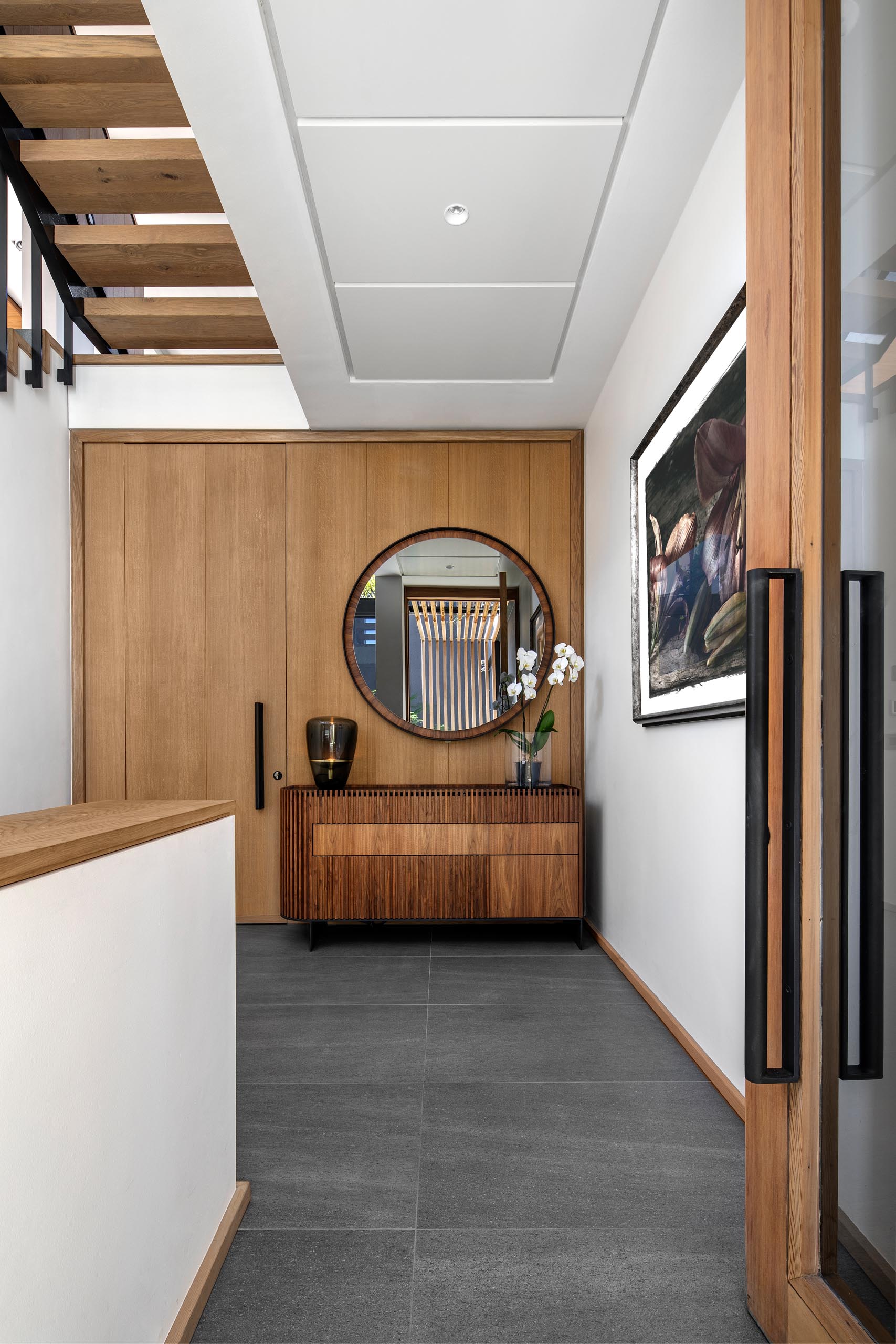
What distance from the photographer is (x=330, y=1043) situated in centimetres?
255

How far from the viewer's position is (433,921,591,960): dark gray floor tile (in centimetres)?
367

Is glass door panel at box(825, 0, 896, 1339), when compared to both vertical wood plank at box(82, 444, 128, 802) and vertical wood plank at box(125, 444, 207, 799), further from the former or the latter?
vertical wood plank at box(82, 444, 128, 802)

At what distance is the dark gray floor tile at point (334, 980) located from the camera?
3012mm

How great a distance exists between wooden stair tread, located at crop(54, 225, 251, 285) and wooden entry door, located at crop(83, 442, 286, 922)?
2.60ft

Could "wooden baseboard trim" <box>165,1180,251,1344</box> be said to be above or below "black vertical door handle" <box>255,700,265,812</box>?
below

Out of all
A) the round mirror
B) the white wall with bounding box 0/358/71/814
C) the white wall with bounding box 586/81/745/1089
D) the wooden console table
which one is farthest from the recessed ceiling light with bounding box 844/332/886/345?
the white wall with bounding box 0/358/71/814

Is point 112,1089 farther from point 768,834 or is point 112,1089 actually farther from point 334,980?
point 334,980

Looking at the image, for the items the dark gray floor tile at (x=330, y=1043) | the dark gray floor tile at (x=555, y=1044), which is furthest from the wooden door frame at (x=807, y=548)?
the dark gray floor tile at (x=330, y=1043)

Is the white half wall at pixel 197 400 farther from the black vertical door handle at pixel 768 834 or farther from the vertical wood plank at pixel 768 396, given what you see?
the black vertical door handle at pixel 768 834

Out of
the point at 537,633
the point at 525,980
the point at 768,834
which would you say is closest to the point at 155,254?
the point at 537,633

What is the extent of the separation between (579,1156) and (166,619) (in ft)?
10.4

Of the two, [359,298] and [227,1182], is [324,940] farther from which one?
[359,298]

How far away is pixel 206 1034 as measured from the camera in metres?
1.44

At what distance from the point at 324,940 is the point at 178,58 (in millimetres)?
3233
